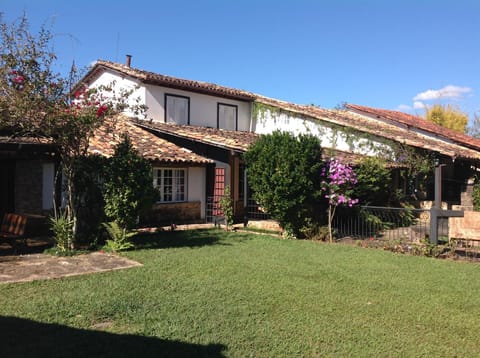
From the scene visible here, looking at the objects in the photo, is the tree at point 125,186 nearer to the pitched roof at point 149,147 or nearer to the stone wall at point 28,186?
the pitched roof at point 149,147

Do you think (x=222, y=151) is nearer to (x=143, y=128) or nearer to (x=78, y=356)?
(x=143, y=128)

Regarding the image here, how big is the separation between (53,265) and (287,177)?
6455 millimetres

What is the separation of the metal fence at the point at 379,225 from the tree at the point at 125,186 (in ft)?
19.3

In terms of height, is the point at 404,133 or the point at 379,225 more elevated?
the point at 404,133

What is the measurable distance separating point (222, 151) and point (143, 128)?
395 cm

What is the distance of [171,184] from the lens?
1536cm

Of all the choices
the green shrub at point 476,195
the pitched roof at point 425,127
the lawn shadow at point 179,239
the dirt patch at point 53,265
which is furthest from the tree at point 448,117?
the dirt patch at point 53,265

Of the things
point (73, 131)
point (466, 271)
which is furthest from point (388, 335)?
point (73, 131)

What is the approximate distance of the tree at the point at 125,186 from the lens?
30.3 ft

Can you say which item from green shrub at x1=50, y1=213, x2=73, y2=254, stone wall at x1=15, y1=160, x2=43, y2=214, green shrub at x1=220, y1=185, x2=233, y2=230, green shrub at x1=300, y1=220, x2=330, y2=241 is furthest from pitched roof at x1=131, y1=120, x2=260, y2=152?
green shrub at x1=50, y1=213, x2=73, y2=254

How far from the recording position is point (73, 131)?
8.72 metres

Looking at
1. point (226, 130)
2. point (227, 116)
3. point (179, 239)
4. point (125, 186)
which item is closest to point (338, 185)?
point (179, 239)

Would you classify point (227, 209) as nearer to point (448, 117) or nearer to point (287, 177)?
point (287, 177)

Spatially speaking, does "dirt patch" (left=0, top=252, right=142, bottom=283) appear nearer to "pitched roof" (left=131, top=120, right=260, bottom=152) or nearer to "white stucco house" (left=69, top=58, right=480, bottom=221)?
"white stucco house" (left=69, top=58, right=480, bottom=221)
